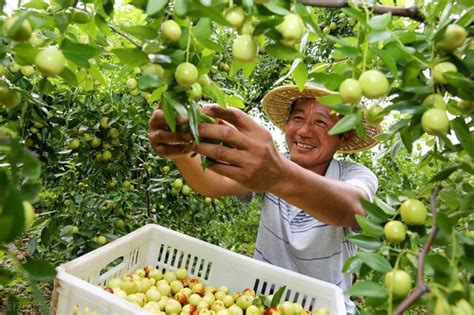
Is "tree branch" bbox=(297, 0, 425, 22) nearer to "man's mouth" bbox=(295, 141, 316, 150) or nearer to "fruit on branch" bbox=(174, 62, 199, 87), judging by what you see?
"fruit on branch" bbox=(174, 62, 199, 87)

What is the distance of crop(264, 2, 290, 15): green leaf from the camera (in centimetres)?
61

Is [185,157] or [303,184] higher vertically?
[303,184]

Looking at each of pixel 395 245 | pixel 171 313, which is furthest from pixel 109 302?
pixel 395 245

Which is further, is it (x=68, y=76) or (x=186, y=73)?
(x=68, y=76)

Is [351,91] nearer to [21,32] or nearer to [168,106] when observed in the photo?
[168,106]

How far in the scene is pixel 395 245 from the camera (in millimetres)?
721

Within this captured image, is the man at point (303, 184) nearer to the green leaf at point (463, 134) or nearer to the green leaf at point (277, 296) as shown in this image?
the green leaf at point (277, 296)

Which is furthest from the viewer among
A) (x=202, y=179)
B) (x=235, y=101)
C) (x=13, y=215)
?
(x=202, y=179)

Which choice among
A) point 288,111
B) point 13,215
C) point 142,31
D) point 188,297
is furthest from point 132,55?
point 288,111

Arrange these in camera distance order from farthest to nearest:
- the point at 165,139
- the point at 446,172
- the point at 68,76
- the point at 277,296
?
the point at 277,296 < the point at 165,139 < the point at 68,76 < the point at 446,172

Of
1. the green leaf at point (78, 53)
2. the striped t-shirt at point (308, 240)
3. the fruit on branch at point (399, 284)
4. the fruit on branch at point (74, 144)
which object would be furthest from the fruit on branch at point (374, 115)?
the fruit on branch at point (74, 144)

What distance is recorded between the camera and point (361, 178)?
1756 millimetres

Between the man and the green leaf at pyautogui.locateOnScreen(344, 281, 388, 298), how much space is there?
1.46ft

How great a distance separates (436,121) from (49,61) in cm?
56
